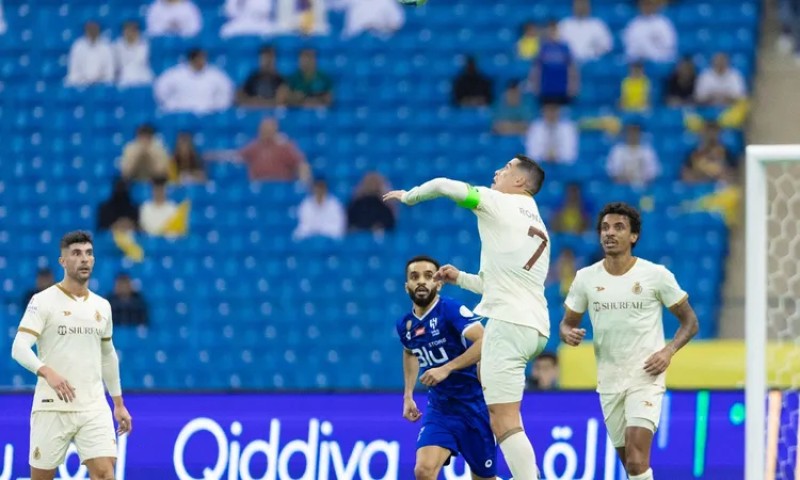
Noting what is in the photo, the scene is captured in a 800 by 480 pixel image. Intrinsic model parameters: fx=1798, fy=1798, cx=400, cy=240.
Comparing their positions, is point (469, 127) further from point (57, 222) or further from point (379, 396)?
point (379, 396)

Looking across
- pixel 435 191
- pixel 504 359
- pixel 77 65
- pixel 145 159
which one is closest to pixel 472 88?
pixel 145 159

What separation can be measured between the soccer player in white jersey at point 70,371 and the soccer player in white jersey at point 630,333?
2898mm

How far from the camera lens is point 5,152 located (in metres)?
19.4

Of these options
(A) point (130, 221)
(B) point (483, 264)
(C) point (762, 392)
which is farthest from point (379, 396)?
(A) point (130, 221)

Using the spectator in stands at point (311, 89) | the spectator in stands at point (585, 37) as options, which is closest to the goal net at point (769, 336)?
the spectator in stands at point (585, 37)

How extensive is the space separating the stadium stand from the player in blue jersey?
5.38 m

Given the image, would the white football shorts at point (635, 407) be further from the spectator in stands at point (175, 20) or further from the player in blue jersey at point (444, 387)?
the spectator in stands at point (175, 20)

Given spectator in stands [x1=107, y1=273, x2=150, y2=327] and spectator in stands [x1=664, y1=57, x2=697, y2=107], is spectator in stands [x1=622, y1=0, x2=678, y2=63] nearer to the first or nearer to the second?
spectator in stands [x1=664, y1=57, x2=697, y2=107]

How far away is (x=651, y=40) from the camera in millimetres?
19344

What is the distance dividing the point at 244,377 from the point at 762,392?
8041mm

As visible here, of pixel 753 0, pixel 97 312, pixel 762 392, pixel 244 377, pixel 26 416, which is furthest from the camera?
pixel 753 0

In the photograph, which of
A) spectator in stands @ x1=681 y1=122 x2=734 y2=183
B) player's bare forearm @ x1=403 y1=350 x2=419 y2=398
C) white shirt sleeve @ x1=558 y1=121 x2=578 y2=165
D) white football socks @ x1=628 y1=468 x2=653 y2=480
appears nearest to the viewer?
white football socks @ x1=628 y1=468 x2=653 y2=480

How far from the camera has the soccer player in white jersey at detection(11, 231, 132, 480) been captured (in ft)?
35.9

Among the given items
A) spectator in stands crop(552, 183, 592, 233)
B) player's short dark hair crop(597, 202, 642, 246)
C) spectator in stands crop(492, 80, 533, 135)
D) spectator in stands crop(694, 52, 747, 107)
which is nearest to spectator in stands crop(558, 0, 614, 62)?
spectator in stands crop(492, 80, 533, 135)
